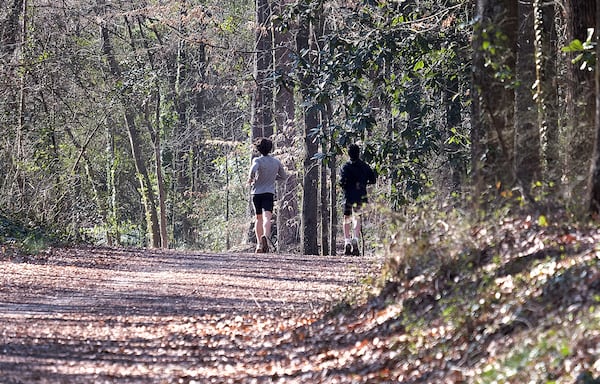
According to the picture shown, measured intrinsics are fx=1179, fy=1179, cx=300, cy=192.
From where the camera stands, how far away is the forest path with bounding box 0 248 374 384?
29.9ft

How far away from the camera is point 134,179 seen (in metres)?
47.4

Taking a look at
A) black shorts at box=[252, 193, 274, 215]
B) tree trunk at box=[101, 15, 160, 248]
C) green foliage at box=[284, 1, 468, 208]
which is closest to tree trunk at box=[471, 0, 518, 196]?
green foliage at box=[284, 1, 468, 208]

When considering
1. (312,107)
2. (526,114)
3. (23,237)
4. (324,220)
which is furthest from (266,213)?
(526,114)

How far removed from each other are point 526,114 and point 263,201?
322 inches

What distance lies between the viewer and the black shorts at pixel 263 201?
21.0m

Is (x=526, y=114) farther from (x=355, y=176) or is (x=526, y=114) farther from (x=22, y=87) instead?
(x=22, y=87)

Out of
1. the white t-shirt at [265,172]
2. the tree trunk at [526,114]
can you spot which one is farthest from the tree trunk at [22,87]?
the tree trunk at [526,114]

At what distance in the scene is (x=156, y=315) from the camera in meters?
12.2

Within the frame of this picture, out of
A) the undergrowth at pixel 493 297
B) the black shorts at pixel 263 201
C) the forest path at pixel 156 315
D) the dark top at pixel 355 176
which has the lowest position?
the forest path at pixel 156 315

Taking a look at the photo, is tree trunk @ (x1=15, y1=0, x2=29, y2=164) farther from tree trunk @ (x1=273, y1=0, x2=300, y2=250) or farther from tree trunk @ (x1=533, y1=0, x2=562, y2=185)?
tree trunk @ (x1=533, y1=0, x2=562, y2=185)

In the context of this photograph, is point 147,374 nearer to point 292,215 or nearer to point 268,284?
point 268,284

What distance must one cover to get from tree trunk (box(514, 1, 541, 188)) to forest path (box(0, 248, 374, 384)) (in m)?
2.38

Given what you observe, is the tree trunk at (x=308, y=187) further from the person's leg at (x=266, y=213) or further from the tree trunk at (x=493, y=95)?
the tree trunk at (x=493, y=95)

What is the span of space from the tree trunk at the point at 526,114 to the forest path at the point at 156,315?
7.80ft
